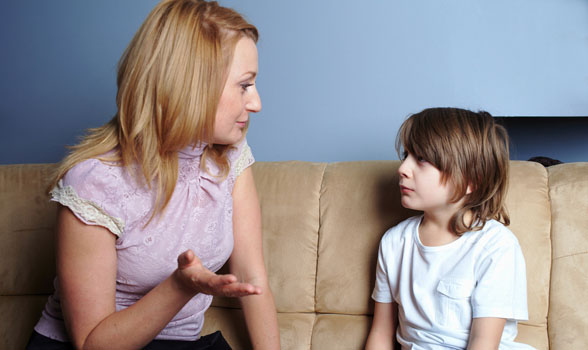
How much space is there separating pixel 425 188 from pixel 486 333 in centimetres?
34

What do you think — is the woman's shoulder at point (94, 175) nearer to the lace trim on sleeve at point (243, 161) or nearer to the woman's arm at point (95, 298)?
the woman's arm at point (95, 298)

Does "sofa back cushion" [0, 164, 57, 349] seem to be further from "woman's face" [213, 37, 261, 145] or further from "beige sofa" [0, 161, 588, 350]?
"woman's face" [213, 37, 261, 145]

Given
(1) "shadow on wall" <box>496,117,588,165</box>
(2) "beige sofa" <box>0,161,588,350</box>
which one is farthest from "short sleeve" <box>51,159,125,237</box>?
(1) "shadow on wall" <box>496,117,588,165</box>

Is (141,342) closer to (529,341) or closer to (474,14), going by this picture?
(529,341)

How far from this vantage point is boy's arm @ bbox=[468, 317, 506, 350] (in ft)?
3.72

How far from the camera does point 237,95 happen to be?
3.67ft

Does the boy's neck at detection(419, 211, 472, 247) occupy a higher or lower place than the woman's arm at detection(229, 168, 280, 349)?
higher

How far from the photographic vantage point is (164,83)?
1042 mm

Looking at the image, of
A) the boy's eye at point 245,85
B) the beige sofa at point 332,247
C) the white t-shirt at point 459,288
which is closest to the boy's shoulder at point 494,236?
the white t-shirt at point 459,288

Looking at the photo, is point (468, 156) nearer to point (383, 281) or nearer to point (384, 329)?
point (383, 281)

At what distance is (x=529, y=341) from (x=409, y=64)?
1.06 m

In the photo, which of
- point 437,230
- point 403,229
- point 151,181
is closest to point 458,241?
point 437,230

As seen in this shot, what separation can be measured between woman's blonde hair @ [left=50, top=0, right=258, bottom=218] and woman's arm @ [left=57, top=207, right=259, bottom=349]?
0.41ft

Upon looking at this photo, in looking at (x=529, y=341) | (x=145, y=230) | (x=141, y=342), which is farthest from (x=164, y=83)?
(x=529, y=341)
